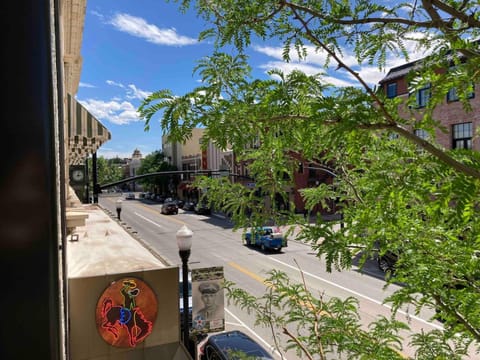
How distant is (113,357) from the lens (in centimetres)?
567

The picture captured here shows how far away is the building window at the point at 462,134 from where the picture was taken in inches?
628

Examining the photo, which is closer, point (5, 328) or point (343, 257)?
point (5, 328)

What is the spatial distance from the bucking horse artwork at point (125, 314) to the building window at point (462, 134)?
50.8 ft

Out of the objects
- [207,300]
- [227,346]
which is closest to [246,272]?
[227,346]

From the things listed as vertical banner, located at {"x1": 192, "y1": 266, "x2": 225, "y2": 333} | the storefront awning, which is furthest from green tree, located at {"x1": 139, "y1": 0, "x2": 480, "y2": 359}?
the storefront awning

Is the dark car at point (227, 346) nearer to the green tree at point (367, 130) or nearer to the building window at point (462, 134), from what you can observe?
the green tree at point (367, 130)

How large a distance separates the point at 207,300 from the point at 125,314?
7.28 feet

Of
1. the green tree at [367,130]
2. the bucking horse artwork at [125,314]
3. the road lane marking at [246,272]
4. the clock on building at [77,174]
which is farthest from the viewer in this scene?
the clock on building at [77,174]

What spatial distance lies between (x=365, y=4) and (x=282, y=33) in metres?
0.54

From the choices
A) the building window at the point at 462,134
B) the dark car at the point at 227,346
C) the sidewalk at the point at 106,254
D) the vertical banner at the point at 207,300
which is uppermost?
the building window at the point at 462,134

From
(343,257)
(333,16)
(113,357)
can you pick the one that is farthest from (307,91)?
(113,357)

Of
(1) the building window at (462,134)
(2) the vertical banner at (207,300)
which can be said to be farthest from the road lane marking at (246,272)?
(1) the building window at (462,134)

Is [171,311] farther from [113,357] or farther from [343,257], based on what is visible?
[343,257]

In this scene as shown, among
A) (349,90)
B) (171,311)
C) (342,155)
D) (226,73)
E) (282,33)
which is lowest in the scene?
(171,311)
